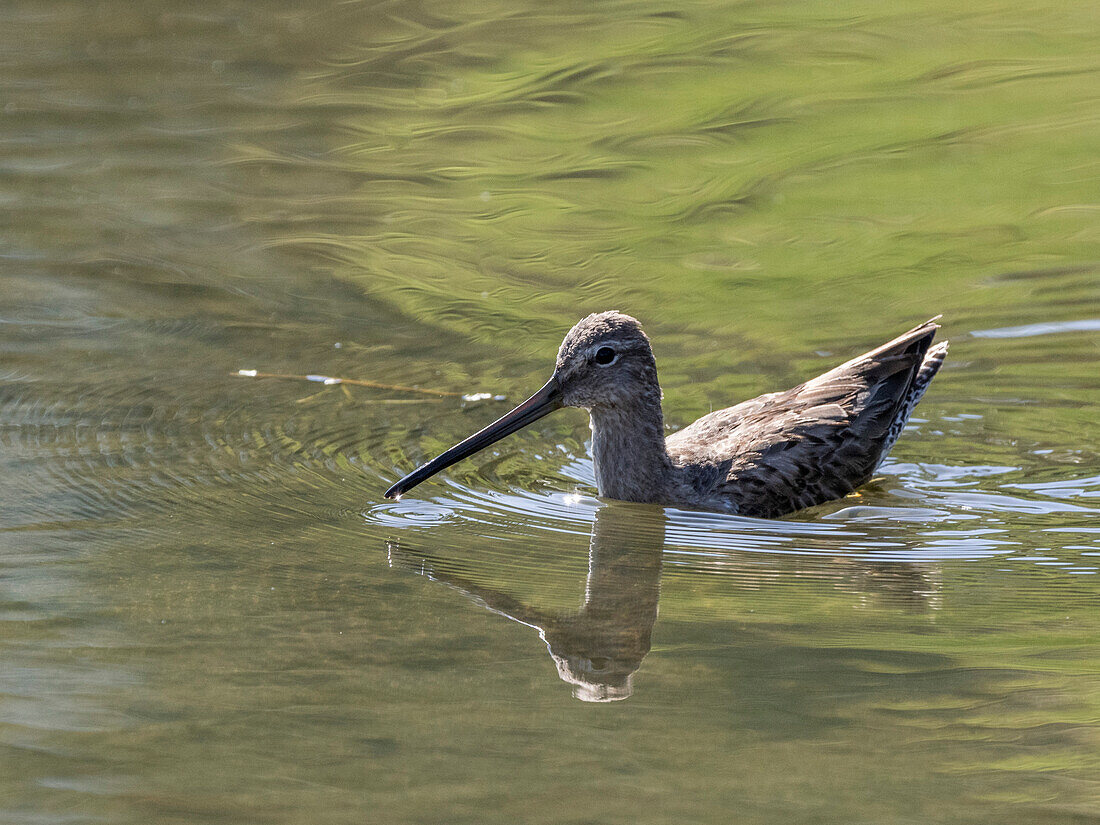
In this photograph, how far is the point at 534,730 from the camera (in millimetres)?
4418

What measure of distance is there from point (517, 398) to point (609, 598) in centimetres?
284

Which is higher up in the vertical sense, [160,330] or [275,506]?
[160,330]

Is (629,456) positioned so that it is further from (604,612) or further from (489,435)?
(604,612)

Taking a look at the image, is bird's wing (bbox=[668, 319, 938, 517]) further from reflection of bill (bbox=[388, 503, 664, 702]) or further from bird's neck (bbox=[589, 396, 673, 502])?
reflection of bill (bbox=[388, 503, 664, 702])

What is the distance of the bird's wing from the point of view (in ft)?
23.9

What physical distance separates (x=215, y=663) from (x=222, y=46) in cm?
1157

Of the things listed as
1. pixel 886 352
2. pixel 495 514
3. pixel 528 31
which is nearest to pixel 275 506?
pixel 495 514

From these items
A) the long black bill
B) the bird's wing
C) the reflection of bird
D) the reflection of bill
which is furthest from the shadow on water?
the bird's wing

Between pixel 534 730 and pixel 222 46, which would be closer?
pixel 534 730

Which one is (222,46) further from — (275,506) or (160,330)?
(275,506)

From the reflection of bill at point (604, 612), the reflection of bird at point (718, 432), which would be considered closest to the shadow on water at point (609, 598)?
the reflection of bill at point (604, 612)

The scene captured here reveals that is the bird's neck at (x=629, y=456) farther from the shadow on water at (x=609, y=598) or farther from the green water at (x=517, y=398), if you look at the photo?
the shadow on water at (x=609, y=598)

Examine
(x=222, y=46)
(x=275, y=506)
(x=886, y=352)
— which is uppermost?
(x=222, y=46)

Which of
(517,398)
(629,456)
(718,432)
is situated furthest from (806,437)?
(517,398)
